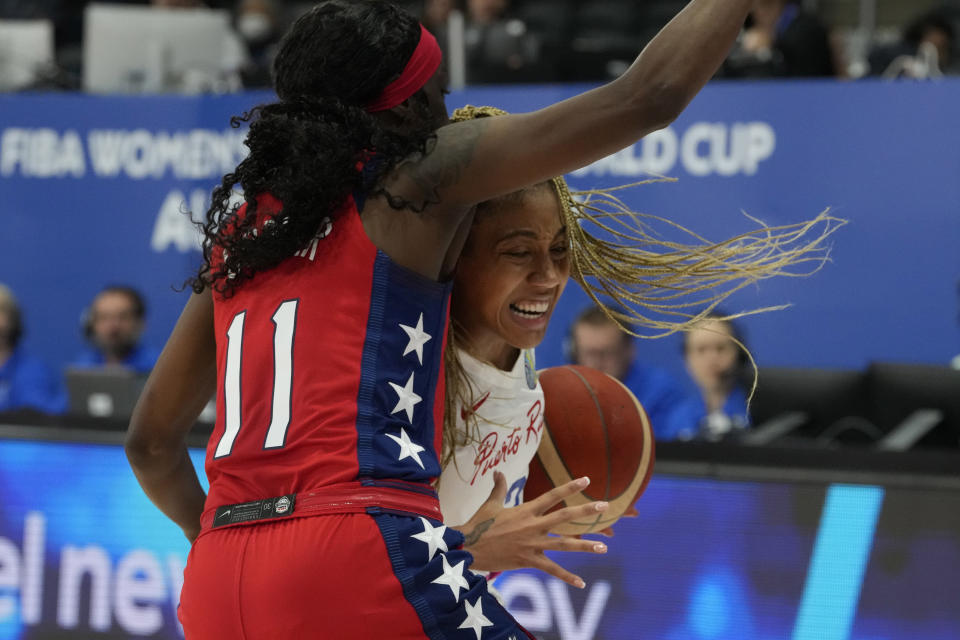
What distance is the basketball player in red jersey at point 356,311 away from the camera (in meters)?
1.67

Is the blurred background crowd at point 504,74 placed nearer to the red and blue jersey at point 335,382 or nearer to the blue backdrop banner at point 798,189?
the blue backdrop banner at point 798,189

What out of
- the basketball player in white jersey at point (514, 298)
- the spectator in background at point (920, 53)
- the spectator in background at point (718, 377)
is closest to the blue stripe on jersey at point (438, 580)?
the basketball player in white jersey at point (514, 298)

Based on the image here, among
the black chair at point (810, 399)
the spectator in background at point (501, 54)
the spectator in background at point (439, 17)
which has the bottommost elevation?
the black chair at point (810, 399)

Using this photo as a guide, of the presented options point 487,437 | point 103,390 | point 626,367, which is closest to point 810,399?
point 626,367

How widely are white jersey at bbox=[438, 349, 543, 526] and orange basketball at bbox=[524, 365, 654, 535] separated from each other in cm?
12

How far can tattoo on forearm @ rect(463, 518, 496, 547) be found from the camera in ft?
6.45

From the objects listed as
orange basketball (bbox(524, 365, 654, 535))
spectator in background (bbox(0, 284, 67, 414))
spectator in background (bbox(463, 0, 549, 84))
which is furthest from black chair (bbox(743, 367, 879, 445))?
spectator in background (bbox(0, 284, 67, 414))

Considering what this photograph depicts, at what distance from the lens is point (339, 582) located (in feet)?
5.49

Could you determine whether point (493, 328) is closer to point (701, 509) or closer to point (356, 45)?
point (356, 45)

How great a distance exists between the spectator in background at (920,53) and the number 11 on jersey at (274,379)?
5.48 metres

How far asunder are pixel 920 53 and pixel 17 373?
520 cm

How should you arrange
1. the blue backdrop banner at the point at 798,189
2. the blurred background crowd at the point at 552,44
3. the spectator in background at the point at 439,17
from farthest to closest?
the spectator in background at the point at 439,17
the blurred background crowd at the point at 552,44
the blue backdrop banner at the point at 798,189

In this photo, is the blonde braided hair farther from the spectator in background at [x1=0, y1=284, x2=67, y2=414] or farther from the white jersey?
the spectator in background at [x1=0, y1=284, x2=67, y2=414]

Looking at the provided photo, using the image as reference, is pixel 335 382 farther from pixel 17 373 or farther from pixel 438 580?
pixel 17 373
